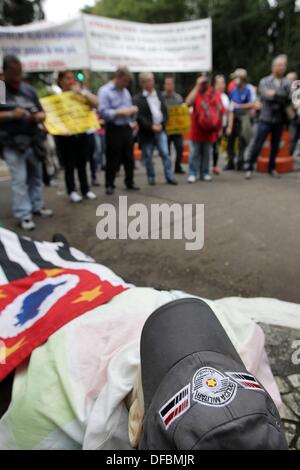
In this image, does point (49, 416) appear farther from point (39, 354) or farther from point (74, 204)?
point (74, 204)

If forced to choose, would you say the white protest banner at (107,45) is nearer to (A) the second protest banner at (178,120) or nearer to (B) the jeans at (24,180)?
(A) the second protest banner at (178,120)

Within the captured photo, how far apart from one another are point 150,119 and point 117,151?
2.70 feet

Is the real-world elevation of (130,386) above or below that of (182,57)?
below

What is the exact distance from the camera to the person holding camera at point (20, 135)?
304cm

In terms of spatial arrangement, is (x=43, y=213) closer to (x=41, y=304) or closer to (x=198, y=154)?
(x=198, y=154)

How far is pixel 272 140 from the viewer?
5.13ft

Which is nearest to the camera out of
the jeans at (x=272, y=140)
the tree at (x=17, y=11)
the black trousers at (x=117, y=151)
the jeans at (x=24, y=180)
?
the jeans at (x=272, y=140)

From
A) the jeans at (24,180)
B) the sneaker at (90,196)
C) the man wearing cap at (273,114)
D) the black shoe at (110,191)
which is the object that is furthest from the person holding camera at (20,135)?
the man wearing cap at (273,114)

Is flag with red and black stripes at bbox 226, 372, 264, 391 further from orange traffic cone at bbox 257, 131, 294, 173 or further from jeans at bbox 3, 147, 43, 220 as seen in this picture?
jeans at bbox 3, 147, 43, 220

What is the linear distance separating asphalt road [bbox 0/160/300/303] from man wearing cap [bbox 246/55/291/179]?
11 centimetres

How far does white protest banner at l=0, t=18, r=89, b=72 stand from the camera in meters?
4.63
